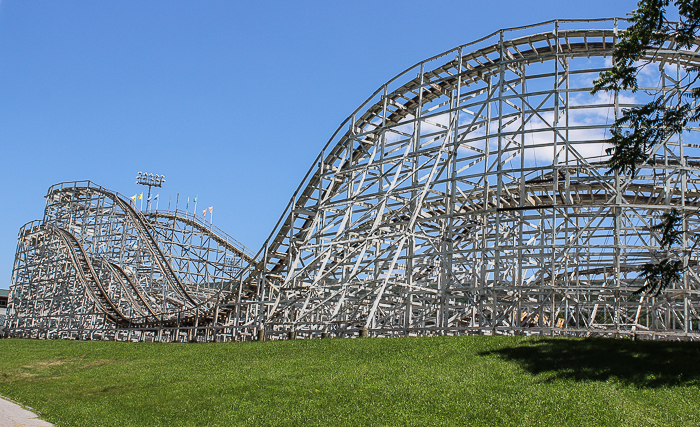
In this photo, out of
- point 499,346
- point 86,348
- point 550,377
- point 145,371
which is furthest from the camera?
point 86,348

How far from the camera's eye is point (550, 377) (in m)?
11.4

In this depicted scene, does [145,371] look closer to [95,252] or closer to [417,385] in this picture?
[417,385]

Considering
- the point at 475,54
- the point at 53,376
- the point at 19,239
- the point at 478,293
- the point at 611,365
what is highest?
the point at 475,54

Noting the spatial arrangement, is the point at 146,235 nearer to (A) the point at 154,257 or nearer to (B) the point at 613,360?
(A) the point at 154,257

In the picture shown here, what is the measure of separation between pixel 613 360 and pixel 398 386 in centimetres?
426

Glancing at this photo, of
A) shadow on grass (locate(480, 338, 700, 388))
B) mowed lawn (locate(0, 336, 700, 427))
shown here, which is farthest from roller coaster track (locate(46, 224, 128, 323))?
shadow on grass (locate(480, 338, 700, 388))

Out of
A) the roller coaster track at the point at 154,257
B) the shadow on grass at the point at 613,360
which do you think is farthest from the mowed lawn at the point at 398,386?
the roller coaster track at the point at 154,257

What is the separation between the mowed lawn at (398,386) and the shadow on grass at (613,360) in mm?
20

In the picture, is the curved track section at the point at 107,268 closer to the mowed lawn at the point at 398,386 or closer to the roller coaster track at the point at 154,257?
the roller coaster track at the point at 154,257

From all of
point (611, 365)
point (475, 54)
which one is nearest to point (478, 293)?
point (611, 365)

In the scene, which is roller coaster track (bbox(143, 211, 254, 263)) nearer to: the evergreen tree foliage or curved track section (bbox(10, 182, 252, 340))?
curved track section (bbox(10, 182, 252, 340))

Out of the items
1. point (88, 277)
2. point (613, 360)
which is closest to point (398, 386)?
point (613, 360)

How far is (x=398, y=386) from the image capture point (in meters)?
11.5

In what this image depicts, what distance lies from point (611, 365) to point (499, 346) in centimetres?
268
